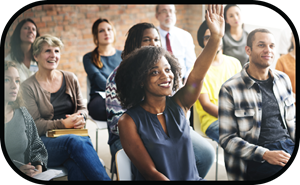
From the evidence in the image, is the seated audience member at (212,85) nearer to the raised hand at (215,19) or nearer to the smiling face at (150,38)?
the raised hand at (215,19)

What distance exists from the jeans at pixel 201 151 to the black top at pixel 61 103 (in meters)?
0.31

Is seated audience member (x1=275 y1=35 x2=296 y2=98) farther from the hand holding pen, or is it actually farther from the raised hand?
the hand holding pen

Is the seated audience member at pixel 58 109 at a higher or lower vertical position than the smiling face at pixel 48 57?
lower

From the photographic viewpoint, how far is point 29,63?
1.46m

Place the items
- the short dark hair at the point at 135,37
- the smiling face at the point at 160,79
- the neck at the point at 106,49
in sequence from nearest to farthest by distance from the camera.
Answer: the smiling face at the point at 160,79 < the short dark hair at the point at 135,37 < the neck at the point at 106,49

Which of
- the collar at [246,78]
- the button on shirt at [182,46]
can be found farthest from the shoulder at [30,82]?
the collar at [246,78]

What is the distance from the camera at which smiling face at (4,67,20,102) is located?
149 centimetres

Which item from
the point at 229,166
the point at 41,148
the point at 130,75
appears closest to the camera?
the point at 130,75

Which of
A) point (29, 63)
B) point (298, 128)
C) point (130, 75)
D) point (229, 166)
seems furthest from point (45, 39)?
point (298, 128)

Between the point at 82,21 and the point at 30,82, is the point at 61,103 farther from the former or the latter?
the point at 82,21

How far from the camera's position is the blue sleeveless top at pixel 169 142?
136cm

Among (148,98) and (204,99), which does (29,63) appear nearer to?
(148,98)

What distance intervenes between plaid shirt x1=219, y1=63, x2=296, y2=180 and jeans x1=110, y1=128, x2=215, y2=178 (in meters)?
0.10
